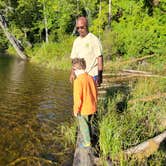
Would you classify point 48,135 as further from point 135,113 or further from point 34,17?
point 34,17

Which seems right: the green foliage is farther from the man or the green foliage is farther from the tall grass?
the man

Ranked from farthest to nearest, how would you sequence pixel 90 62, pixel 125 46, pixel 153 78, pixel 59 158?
pixel 125 46 → pixel 153 78 → pixel 90 62 → pixel 59 158

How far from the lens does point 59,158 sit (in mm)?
6824

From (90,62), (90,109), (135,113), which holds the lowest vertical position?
(135,113)

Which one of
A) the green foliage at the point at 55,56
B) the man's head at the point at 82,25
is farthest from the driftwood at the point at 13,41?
→ the man's head at the point at 82,25

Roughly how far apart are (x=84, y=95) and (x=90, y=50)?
1.47 metres

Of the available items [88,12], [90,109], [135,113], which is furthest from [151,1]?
[90,109]

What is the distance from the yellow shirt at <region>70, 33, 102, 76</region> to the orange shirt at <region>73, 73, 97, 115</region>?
47.9 inches

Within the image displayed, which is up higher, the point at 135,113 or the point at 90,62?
the point at 90,62

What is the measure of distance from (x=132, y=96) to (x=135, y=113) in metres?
1.89

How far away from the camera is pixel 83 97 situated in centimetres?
629

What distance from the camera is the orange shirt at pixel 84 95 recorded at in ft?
20.4

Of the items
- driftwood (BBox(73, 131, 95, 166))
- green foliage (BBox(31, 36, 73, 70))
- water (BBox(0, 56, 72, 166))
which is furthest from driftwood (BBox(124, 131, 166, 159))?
green foliage (BBox(31, 36, 73, 70))

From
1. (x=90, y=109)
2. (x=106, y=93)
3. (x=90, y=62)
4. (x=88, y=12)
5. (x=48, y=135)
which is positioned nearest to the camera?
(x=90, y=109)
